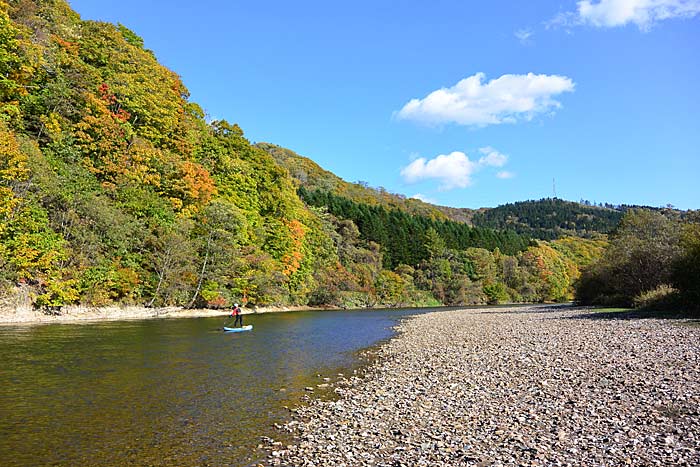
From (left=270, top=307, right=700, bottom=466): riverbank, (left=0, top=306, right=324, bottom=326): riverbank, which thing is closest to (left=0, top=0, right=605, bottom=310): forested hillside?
(left=0, top=306, right=324, bottom=326): riverbank

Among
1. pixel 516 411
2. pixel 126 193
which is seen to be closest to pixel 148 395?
pixel 516 411

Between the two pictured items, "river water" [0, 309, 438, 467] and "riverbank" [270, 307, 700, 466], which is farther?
"river water" [0, 309, 438, 467]

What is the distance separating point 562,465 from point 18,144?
47961 mm

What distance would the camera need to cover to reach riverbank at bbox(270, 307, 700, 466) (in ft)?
32.2

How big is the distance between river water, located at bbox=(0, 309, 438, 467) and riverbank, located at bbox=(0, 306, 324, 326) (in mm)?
10154

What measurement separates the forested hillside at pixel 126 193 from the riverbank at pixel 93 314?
38.1 inches

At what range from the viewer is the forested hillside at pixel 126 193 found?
43.8 meters

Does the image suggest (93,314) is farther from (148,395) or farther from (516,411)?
(516,411)

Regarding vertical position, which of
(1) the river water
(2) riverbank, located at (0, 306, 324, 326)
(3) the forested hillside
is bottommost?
(1) the river water

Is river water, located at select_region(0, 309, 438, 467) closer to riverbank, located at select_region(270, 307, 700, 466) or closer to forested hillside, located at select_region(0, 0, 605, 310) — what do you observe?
riverbank, located at select_region(270, 307, 700, 466)

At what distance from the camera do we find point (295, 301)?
85250 mm

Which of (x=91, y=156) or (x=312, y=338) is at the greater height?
(x=91, y=156)

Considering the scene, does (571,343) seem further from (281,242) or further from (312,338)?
(281,242)

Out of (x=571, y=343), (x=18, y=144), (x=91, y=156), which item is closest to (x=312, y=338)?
(x=571, y=343)
